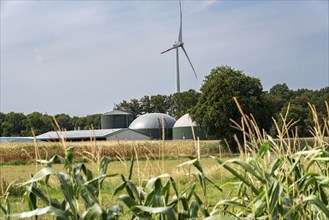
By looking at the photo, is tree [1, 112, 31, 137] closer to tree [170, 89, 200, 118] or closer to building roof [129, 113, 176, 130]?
building roof [129, 113, 176, 130]

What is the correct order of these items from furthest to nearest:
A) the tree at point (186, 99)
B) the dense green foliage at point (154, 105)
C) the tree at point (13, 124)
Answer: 1. the dense green foliage at point (154, 105)
2. the tree at point (13, 124)
3. the tree at point (186, 99)

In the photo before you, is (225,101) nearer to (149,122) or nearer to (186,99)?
(149,122)

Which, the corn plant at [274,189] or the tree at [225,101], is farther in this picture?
the tree at [225,101]

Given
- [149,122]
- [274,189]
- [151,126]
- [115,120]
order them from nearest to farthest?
[274,189] < [151,126] < [149,122] < [115,120]

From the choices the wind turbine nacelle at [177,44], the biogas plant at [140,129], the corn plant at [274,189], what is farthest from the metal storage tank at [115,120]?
the corn plant at [274,189]

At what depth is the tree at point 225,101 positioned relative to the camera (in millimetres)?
50906

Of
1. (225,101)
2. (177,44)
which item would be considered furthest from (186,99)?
(225,101)

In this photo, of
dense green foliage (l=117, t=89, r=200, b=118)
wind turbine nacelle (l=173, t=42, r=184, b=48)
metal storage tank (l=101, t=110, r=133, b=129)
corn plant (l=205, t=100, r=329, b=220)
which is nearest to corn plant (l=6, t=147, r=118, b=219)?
corn plant (l=205, t=100, r=329, b=220)

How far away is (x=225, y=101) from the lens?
51.4 meters

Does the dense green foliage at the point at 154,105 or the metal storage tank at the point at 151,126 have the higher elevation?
the dense green foliage at the point at 154,105

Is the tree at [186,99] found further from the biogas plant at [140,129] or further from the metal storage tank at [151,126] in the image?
the metal storage tank at [151,126]

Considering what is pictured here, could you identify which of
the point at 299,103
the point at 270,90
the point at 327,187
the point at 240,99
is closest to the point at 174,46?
the point at 299,103

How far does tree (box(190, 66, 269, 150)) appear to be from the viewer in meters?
50.9

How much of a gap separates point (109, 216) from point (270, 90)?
125 m
